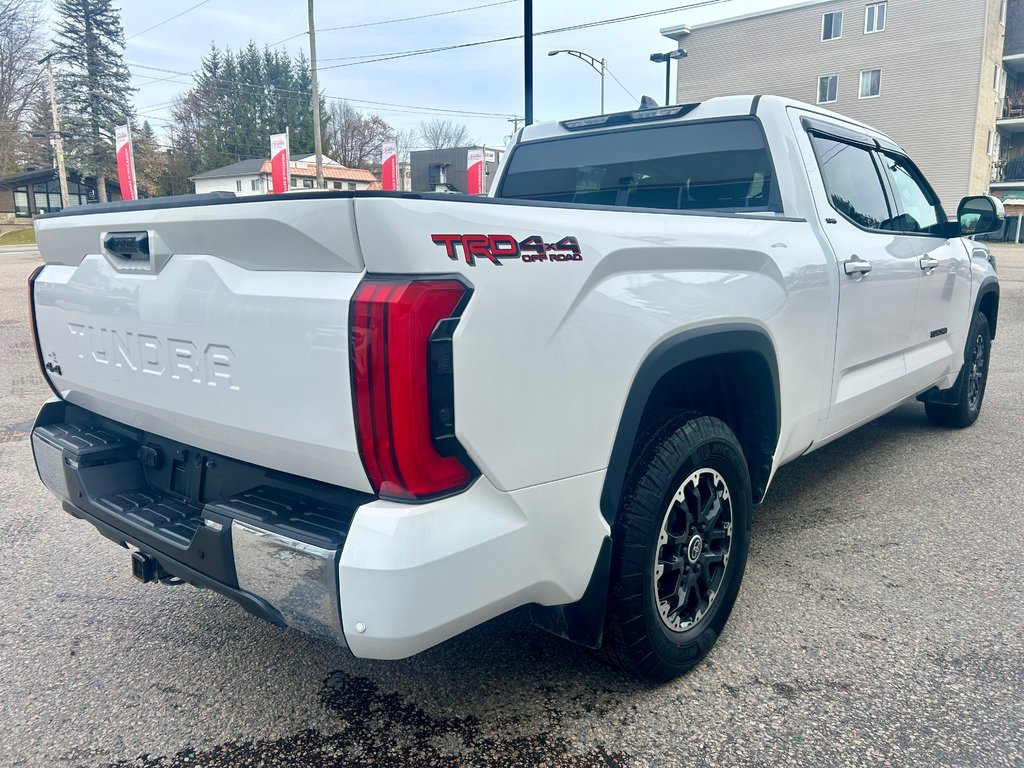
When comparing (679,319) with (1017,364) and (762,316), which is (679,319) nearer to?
(762,316)

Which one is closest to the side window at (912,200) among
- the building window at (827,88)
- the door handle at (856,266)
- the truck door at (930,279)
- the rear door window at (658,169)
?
the truck door at (930,279)

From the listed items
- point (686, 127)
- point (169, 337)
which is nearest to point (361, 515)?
point (169, 337)

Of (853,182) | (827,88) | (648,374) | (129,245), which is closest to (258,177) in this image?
(827,88)

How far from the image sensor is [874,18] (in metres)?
37.2

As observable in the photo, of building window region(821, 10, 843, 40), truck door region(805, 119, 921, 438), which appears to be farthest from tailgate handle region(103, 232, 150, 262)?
building window region(821, 10, 843, 40)

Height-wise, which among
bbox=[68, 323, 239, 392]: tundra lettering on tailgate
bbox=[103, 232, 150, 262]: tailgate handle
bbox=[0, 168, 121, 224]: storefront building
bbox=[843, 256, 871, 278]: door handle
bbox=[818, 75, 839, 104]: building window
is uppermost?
bbox=[818, 75, 839, 104]: building window

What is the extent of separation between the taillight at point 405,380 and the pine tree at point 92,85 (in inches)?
2454

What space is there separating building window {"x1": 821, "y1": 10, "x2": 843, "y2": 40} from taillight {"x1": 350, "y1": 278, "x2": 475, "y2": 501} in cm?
→ 4325

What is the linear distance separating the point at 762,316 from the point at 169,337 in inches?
74.8

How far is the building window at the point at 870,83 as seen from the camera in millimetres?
37969

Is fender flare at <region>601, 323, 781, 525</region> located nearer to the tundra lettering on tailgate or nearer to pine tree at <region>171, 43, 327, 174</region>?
the tundra lettering on tailgate

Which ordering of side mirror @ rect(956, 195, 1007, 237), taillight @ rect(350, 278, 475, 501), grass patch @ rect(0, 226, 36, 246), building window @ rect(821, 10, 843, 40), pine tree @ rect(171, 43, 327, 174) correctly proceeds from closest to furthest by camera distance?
taillight @ rect(350, 278, 475, 501), side mirror @ rect(956, 195, 1007, 237), building window @ rect(821, 10, 843, 40), grass patch @ rect(0, 226, 36, 246), pine tree @ rect(171, 43, 327, 174)

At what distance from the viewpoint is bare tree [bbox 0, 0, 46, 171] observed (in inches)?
1998

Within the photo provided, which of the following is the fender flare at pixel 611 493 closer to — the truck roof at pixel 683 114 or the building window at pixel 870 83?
the truck roof at pixel 683 114
